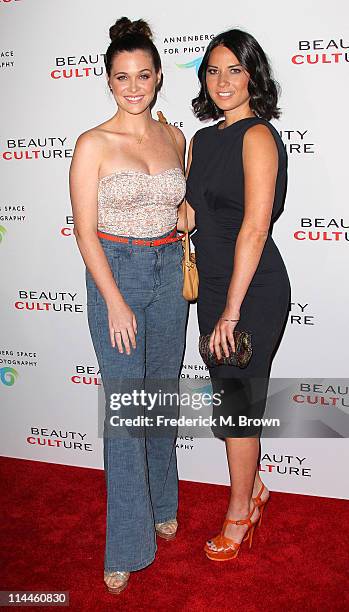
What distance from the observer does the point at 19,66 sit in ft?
9.37

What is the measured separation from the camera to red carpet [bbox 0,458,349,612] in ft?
7.25

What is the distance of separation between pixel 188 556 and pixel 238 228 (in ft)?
4.16

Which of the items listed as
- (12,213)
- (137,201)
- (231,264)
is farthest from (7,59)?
(231,264)

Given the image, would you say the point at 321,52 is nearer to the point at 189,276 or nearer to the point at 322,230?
the point at 322,230

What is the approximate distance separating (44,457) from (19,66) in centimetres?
191

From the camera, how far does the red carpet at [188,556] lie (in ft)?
7.25

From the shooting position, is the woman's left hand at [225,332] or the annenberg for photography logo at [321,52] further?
the annenberg for photography logo at [321,52]

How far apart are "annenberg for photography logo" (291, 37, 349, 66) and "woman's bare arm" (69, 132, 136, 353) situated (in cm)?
98

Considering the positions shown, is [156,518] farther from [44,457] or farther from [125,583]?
[44,457]

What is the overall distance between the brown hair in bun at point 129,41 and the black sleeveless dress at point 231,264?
354mm

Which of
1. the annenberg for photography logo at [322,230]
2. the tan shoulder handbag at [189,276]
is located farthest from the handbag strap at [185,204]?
the annenberg for photography logo at [322,230]

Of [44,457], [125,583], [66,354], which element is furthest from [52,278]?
[125,583]

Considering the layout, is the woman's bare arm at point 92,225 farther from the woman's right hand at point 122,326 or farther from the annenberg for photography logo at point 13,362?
the annenberg for photography logo at point 13,362

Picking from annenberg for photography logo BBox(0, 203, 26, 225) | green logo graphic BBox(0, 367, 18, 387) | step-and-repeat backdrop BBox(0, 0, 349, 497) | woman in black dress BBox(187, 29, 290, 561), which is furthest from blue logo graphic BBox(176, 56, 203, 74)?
green logo graphic BBox(0, 367, 18, 387)
